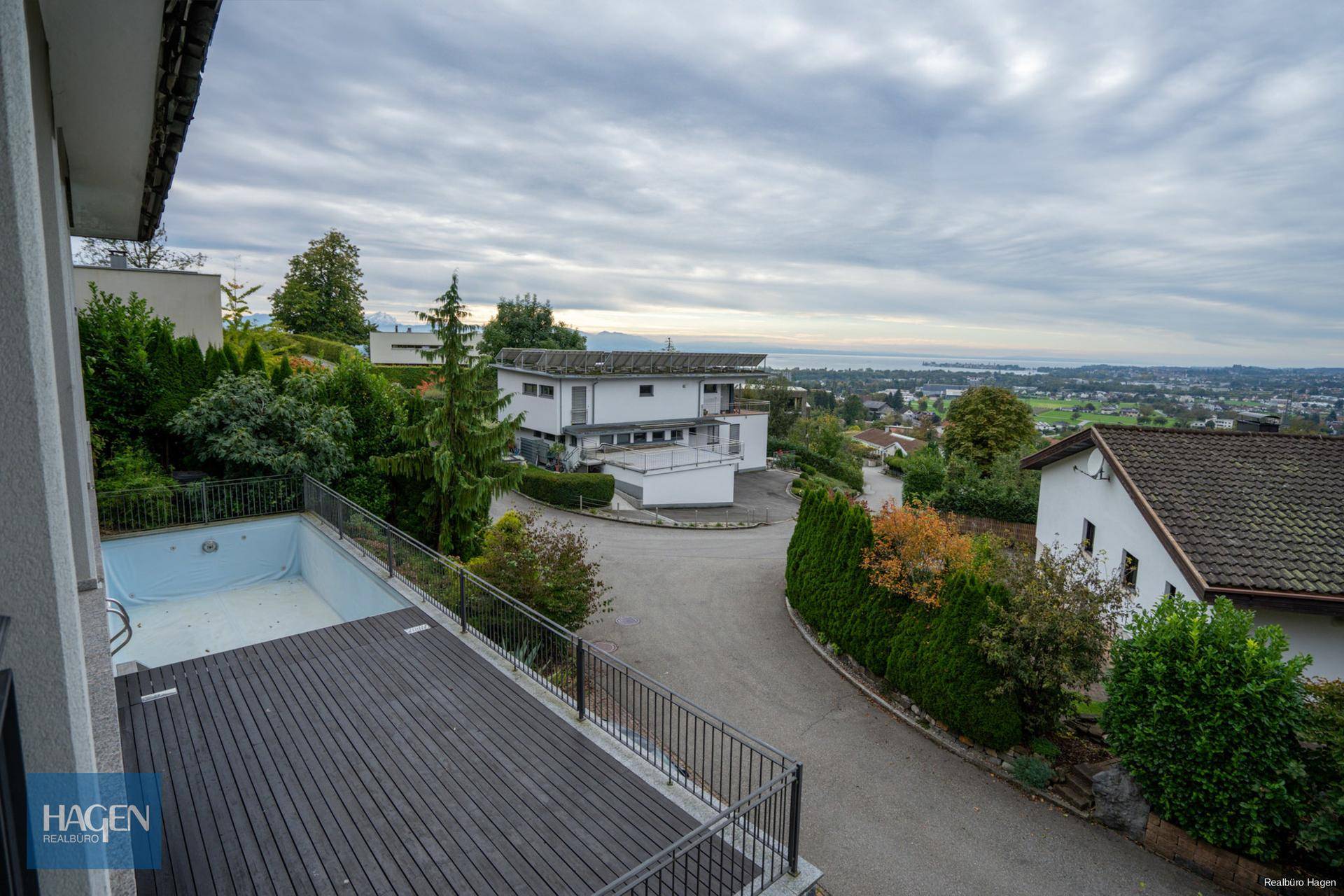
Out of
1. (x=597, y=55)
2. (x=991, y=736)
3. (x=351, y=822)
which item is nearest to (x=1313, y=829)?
(x=991, y=736)

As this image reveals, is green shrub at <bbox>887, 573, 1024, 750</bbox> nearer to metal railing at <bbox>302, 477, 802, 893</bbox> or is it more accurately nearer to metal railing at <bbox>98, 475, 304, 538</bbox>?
metal railing at <bbox>302, 477, 802, 893</bbox>

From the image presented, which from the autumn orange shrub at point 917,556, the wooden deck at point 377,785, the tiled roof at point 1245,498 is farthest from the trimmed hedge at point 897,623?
the wooden deck at point 377,785

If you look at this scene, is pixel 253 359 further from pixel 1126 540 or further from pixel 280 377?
pixel 1126 540

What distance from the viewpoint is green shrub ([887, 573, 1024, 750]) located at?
31.4 feet

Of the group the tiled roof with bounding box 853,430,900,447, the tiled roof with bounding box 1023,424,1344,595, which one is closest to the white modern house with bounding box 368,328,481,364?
the tiled roof with bounding box 1023,424,1344,595

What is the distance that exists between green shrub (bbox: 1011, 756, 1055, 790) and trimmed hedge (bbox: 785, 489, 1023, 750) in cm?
35

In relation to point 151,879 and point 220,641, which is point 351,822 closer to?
point 151,879

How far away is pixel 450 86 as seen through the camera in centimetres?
1502

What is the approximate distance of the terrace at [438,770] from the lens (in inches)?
205

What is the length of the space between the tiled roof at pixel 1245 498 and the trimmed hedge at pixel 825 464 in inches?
1145

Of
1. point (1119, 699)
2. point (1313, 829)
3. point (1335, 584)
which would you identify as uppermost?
point (1335, 584)

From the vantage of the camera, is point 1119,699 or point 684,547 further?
point 684,547

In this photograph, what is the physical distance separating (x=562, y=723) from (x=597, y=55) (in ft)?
49.2

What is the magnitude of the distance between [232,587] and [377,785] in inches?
388
